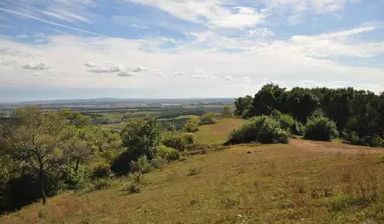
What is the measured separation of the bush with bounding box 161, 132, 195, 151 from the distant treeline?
2438cm

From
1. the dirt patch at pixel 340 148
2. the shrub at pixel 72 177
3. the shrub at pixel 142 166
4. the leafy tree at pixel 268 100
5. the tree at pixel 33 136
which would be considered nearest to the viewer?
the dirt patch at pixel 340 148

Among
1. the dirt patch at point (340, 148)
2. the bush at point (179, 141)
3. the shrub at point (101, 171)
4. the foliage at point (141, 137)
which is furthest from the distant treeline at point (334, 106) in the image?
the shrub at point (101, 171)

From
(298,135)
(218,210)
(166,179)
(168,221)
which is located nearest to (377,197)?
(218,210)

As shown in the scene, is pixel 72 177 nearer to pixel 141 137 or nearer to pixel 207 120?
pixel 141 137

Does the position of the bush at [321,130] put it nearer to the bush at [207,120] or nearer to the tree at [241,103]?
the bush at [207,120]

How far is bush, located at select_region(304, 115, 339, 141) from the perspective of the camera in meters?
57.5

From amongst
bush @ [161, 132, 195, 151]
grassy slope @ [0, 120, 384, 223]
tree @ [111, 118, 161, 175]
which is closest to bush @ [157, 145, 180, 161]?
tree @ [111, 118, 161, 175]

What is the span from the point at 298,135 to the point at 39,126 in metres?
38.0

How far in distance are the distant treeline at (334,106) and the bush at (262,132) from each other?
55.9 feet

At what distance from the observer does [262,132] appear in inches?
2098

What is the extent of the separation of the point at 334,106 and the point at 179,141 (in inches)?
1581

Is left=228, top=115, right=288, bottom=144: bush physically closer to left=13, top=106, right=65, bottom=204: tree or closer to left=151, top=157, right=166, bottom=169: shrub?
left=151, top=157, right=166, bottom=169: shrub

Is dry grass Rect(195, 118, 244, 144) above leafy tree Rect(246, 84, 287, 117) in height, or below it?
below

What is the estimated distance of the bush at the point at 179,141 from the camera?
6006 cm
